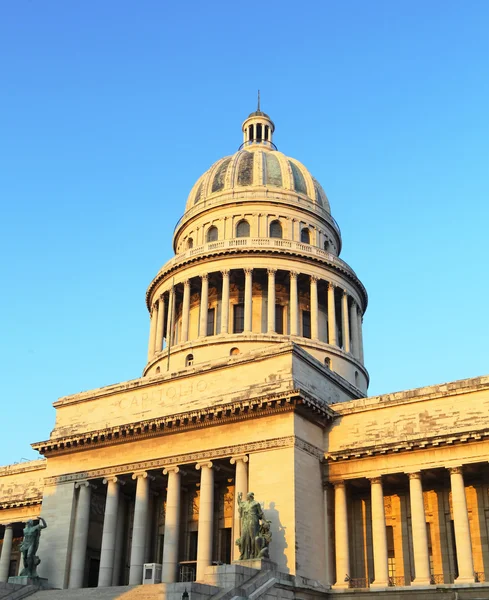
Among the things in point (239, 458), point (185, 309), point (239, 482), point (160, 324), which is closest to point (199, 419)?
point (239, 458)

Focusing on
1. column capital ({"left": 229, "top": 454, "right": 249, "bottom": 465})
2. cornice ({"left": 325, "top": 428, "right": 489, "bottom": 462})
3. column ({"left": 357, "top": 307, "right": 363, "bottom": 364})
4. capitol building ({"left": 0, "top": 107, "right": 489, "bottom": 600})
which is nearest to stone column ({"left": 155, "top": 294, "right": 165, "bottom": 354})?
capitol building ({"left": 0, "top": 107, "right": 489, "bottom": 600})

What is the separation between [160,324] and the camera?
5684cm

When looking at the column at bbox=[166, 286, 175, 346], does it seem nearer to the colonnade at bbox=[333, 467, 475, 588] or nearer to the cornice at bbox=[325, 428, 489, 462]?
the cornice at bbox=[325, 428, 489, 462]

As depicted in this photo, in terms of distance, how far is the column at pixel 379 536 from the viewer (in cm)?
3391

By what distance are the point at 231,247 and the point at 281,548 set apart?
25828 mm

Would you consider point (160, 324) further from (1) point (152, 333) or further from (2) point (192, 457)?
(2) point (192, 457)

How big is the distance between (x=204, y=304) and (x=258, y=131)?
2065 centimetres

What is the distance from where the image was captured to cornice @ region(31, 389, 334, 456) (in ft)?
117

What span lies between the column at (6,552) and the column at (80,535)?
36.4ft

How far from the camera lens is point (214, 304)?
→ 5538cm

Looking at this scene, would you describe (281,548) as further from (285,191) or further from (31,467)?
(285,191)

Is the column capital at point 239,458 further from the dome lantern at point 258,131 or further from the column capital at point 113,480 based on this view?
the dome lantern at point 258,131

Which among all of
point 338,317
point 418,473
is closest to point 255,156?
point 338,317

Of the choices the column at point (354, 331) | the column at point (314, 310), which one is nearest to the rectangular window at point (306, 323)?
the column at point (314, 310)
